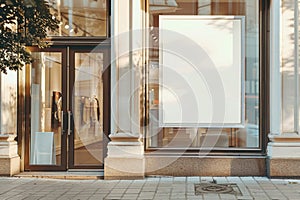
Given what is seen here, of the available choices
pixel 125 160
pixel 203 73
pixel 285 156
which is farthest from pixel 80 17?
pixel 285 156

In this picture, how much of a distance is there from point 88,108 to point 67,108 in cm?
48

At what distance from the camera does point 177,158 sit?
9.59m

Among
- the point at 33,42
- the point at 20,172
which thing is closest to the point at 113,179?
the point at 20,172

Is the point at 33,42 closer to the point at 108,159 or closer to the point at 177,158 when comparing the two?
the point at 108,159

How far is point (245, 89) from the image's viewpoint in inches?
388

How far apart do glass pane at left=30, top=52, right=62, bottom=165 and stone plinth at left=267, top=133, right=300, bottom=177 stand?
486 cm

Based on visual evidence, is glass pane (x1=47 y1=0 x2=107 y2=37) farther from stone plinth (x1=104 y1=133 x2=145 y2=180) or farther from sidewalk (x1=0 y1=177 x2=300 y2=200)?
sidewalk (x1=0 y1=177 x2=300 y2=200)

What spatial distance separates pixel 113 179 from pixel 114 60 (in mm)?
2623

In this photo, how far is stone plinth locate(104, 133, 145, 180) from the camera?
9.37 metres

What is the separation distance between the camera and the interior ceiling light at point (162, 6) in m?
9.97

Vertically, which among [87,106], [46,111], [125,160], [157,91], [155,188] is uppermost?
[157,91]

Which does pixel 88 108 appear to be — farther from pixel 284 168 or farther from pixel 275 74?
pixel 284 168

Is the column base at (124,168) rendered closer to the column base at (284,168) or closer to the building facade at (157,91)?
the building facade at (157,91)

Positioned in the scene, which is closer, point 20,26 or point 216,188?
point 20,26
